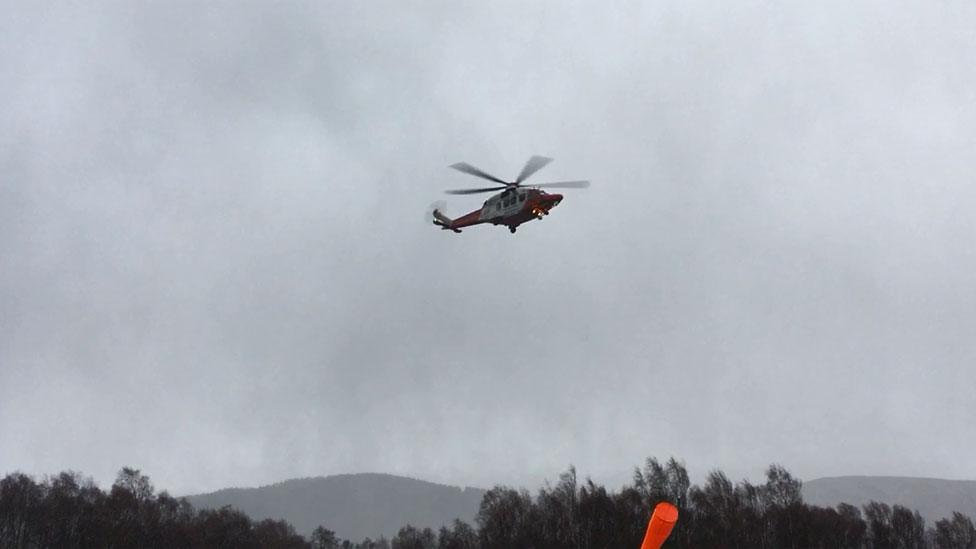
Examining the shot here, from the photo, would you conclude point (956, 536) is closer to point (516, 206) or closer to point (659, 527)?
point (516, 206)

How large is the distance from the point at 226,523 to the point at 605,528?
66790mm

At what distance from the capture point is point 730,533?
103 m

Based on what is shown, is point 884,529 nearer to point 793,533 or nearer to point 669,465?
point 793,533

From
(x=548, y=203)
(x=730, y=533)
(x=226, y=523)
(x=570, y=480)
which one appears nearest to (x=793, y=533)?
(x=730, y=533)

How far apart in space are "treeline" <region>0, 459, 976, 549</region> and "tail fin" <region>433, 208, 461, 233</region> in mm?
57065

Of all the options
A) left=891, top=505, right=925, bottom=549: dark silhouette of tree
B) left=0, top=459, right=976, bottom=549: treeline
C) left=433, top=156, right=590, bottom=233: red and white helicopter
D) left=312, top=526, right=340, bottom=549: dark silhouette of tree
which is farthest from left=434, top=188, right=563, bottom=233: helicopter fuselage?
Answer: left=312, top=526, right=340, bottom=549: dark silhouette of tree

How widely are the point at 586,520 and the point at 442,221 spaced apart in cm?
5897

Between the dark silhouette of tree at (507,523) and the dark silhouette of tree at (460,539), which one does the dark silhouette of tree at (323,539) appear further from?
the dark silhouette of tree at (507,523)

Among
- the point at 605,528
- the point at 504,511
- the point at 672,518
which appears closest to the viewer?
the point at 672,518

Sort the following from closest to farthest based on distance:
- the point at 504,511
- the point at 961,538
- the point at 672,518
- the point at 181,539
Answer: the point at 672,518
the point at 504,511
the point at 181,539
the point at 961,538

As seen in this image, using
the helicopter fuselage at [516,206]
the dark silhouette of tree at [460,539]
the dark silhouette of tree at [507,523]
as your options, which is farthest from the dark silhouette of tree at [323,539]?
the helicopter fuselage at [516,206]

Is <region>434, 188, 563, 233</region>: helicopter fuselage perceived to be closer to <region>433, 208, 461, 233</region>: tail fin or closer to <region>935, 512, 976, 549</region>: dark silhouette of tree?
<region>433, 208, 461, 233</region>: tail fin

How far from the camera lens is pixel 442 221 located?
6094cm

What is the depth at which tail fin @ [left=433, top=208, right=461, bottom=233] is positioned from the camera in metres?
59.4
